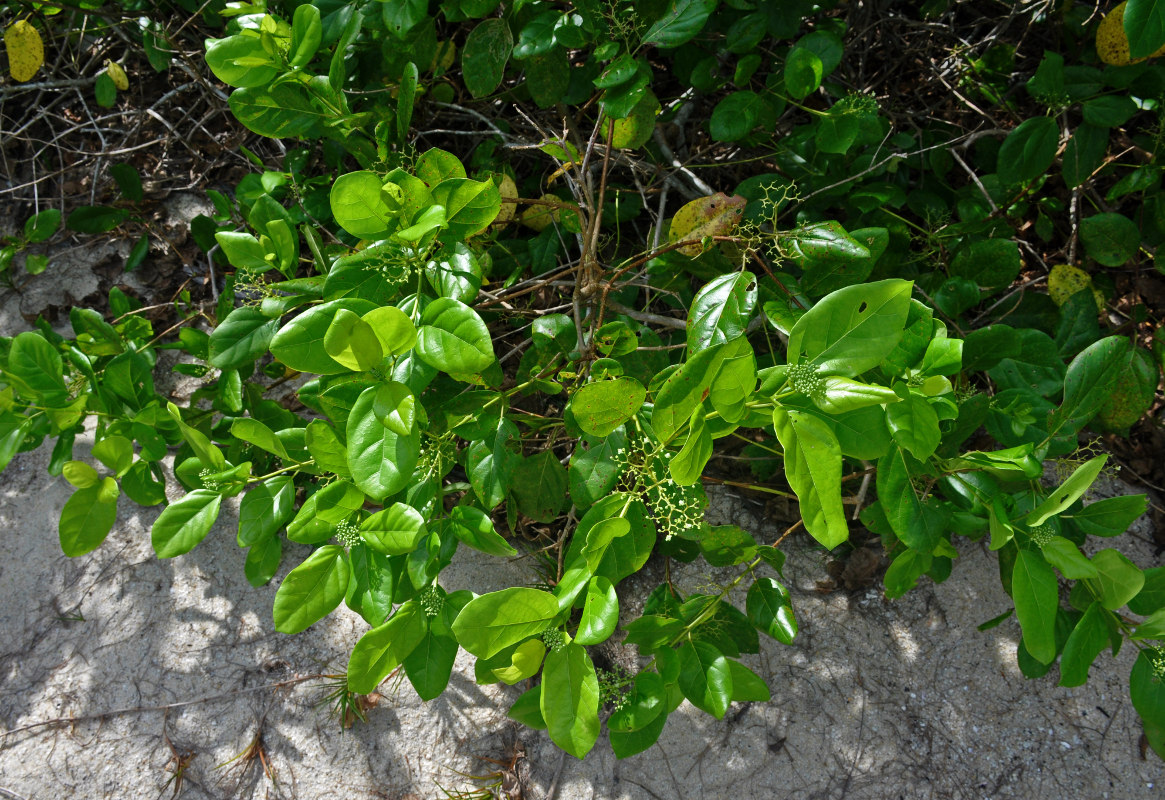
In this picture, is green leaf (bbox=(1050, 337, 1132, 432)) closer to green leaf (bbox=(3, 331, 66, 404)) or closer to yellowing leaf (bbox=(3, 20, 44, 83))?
green leaf (bbox=(3, 331, 66, 404))

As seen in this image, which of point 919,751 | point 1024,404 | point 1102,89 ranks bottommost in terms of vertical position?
point 919,751

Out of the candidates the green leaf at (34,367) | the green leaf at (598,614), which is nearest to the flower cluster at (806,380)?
the green leaf at (598,614)

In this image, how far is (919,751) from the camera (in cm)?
166

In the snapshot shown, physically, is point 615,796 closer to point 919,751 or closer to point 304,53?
point 919,751

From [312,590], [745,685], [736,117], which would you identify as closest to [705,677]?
[745,685]

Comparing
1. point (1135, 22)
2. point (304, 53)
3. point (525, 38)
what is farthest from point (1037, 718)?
point (304, 53)

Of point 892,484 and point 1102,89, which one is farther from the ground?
point 1102,89

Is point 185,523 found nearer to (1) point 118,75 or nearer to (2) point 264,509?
(2) point 264,509

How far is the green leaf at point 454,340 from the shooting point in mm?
964

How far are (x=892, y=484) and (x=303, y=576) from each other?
89 cm

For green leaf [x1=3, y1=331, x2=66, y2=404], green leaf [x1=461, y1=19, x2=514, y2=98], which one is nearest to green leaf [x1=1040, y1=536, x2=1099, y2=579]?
green leaf [x1=461, y1=19, x2=514, y2=98]

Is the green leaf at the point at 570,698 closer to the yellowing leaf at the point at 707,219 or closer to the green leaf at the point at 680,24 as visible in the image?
the yellowing leaf at the point at 707,219

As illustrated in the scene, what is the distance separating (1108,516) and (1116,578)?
0.14 metres

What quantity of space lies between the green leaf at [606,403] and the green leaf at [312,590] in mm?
443
